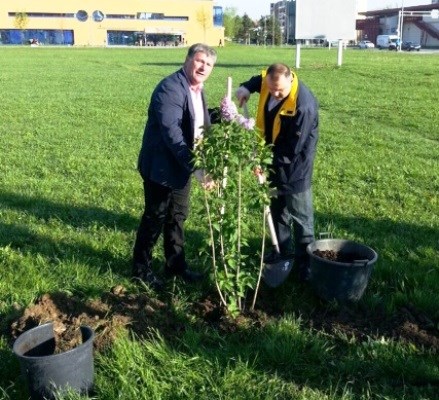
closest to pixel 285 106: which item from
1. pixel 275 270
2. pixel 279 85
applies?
pixel 279 85

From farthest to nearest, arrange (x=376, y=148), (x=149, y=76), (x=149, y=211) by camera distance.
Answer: (x=149, y=76), (x=376, y=148), (x=149, y=211)

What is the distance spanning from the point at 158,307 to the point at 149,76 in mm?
23065

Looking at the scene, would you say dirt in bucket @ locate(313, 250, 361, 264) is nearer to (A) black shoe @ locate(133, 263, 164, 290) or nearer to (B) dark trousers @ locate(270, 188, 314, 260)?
(B) dark trousers @ locate(270, 188, 314, 260)

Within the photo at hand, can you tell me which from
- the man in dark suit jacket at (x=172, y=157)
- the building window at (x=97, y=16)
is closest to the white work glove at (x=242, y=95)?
the man in dark suit jacket at (x=172, y=157)

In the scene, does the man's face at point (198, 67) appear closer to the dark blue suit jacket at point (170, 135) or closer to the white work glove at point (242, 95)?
the dark blue suit jacket at point (170, 135)

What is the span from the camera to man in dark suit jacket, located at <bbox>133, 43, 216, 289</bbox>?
393 cm

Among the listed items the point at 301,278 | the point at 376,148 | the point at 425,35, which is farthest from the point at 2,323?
the point at 425,35

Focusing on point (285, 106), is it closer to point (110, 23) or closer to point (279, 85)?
point (279, 85)

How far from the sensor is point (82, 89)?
20312mm

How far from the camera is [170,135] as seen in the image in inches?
154

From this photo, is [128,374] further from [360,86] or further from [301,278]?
[360,86]

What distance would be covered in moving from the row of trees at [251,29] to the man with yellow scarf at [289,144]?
9807 centimetres

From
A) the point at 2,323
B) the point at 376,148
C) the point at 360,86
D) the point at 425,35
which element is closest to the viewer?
the point at 2,323

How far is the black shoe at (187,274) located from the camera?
462cm
